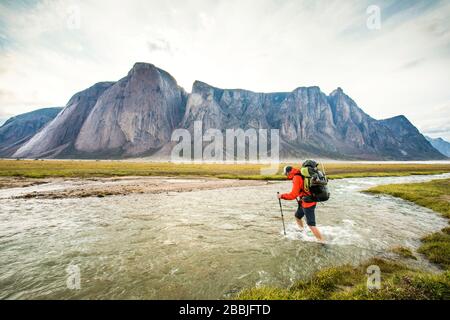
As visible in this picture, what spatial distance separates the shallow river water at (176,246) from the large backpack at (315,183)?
2262 mm

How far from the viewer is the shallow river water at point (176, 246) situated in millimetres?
6719

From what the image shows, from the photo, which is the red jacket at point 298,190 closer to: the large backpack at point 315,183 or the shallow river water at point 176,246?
the large backpack at point 315,183

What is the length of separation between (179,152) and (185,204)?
163 metres

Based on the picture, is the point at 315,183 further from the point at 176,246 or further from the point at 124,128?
the point at 124,128

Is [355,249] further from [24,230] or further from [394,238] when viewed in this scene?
[24,230]

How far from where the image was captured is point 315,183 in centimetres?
898

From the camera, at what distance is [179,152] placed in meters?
178

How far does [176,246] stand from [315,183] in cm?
647

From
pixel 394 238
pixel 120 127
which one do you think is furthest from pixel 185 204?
pixel 120 127

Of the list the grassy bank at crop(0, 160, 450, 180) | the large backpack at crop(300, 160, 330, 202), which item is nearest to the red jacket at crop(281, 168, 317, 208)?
the large backpack at crop(300, 160, 330, 202)

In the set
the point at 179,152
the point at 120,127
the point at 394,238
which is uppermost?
the point at 120,127

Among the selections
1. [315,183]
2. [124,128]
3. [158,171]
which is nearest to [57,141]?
[124,128]

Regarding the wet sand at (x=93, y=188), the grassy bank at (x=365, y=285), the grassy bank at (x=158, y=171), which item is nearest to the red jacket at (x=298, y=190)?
the grassy bank at (x=365, y=285)
